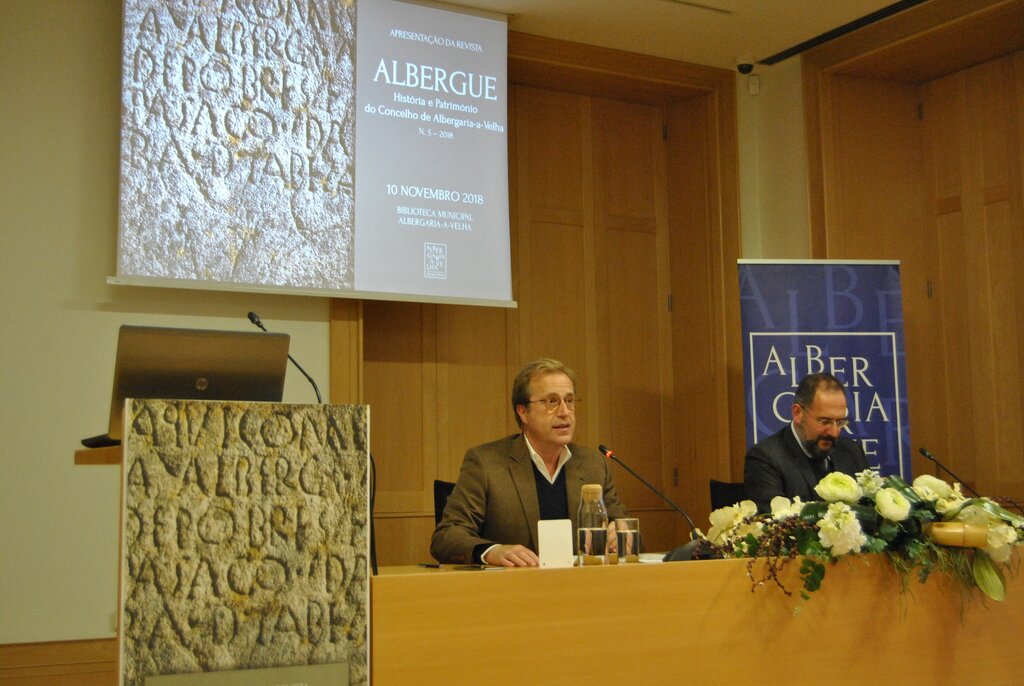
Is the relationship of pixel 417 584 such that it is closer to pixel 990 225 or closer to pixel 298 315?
pixel 298 315

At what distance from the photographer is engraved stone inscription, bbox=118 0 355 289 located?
4375 millimetres

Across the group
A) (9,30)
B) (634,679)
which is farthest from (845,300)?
(9,30)

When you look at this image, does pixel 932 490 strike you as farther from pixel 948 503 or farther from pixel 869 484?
pixel 869 484

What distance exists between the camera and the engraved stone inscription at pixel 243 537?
183 centimetres

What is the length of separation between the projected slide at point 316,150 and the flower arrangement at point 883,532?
2.58 meters

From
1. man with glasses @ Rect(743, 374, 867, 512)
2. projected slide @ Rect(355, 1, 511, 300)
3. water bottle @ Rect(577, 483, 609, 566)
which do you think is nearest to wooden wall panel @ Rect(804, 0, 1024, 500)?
man with glasses @ Rect(743, 374, 867, 512)

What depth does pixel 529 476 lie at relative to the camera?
355 cm

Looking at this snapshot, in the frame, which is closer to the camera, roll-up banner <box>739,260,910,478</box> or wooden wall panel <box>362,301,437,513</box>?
roll-up banner <box>739,260,910,478</box>

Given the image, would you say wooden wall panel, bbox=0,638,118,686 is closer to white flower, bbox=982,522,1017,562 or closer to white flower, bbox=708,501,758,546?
white flower, bbox=708,501,758,546

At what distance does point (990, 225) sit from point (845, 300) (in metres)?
0.85

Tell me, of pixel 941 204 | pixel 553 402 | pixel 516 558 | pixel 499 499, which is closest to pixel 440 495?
pixel 499 499

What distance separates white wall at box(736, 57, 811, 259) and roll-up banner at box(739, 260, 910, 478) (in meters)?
0.50

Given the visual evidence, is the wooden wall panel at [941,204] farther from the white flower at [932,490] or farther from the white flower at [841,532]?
the white flower at [841,532]

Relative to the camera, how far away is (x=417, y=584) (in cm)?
205
